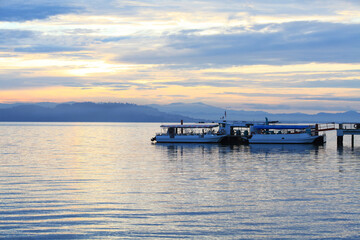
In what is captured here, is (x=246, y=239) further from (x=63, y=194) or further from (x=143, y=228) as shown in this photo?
(x=63, y=194)

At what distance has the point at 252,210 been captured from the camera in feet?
82.8

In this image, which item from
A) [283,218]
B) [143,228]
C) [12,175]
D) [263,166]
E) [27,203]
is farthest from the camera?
[263,166]

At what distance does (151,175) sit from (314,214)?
20349 mm

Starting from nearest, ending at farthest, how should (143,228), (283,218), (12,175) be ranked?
1. (143,228)
2. (283,218)
3. (12,175)

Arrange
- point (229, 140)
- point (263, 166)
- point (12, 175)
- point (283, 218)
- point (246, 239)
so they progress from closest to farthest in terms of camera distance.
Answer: point (246, 239)
point (283, 218)
point (12, 175)
point (263, 166)
point (229, 140)

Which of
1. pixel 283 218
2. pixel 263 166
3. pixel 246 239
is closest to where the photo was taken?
pixel 246 239

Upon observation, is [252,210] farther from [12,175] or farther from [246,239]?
[12,175]

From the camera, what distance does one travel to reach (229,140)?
333ft

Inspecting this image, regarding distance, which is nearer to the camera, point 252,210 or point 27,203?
point 252,210

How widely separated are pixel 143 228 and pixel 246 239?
5.12 meters

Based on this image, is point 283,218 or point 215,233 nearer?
point 215,233

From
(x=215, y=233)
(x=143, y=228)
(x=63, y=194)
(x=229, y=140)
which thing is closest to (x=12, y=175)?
(x=63, y=194)

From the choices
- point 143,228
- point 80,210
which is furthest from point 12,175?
point 143,228

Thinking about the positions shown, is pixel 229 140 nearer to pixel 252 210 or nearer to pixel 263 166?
pixel 263 166
